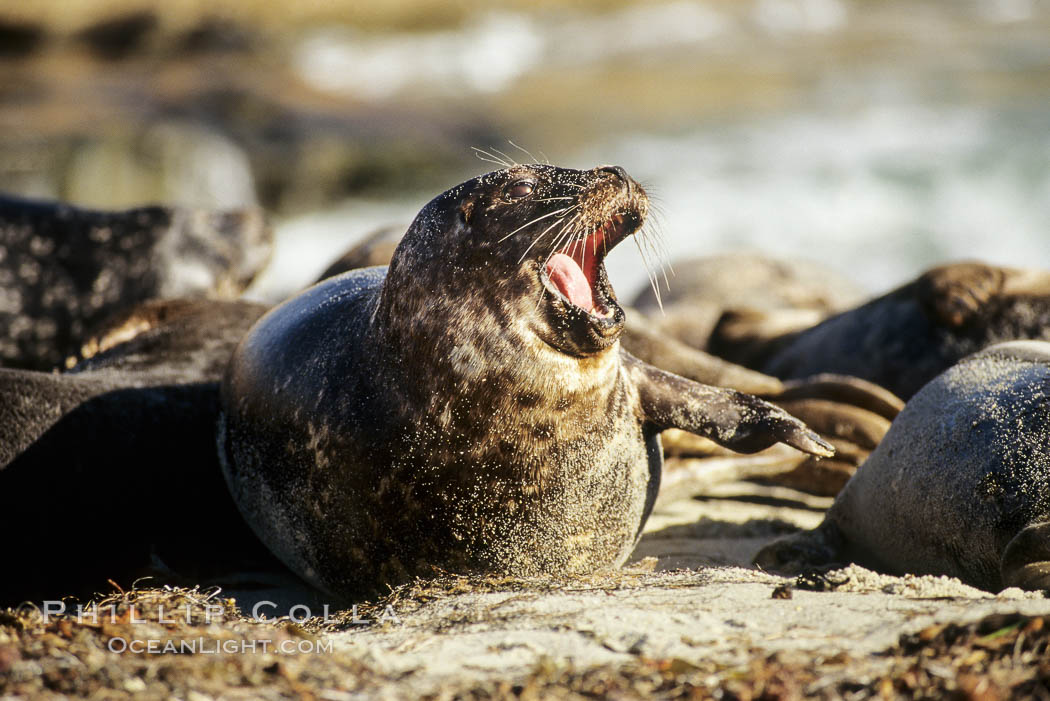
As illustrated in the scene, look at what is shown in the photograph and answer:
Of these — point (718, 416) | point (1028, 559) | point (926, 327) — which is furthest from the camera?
point (926, 327)

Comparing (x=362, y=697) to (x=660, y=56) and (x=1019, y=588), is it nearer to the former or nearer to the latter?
(x=1019, y=588)

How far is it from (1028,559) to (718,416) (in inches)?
44.8

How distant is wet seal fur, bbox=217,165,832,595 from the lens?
3594mm

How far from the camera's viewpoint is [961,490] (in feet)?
12.8

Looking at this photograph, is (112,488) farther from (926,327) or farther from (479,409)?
(926,327)

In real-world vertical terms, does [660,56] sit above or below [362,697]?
above

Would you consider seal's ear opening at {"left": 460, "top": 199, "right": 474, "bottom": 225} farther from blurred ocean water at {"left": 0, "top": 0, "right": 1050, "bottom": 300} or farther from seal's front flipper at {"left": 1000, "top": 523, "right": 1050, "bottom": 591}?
blurred ocean water at {"left": 0, "top": 0, "right": 1050, "bottom": 300}

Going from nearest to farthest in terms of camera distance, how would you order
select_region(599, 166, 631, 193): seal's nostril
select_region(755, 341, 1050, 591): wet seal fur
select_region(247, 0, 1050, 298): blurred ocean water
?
select_region(755, 341, 1050, 591): wet seal fur → select_region(599, 166, 631, 193): seal's nostril → select_region(247, 0, 1050, 298): blurred ocean water

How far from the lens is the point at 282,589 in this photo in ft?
14.0

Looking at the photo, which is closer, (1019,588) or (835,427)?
(1019,588)

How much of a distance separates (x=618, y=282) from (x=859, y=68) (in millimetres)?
20068

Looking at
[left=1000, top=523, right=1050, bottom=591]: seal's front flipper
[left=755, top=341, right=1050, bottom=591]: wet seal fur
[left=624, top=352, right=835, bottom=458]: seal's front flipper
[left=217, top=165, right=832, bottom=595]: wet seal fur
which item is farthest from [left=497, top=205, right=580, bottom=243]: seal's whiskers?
[left=1000, top=523, right=1050, bottom=591]: seal's front flipper

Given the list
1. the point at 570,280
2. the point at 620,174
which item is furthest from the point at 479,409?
the point at 620,174

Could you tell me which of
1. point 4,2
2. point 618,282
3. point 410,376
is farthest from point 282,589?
point 4,2
